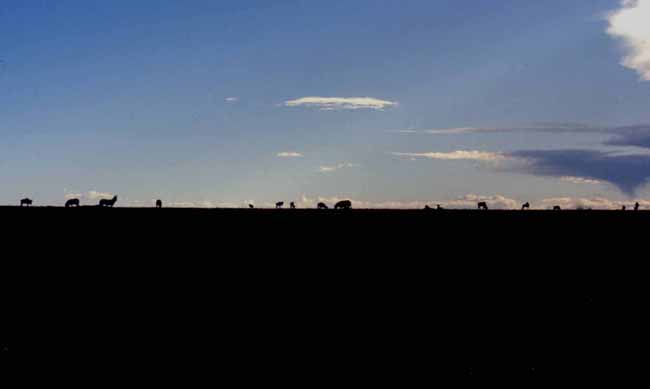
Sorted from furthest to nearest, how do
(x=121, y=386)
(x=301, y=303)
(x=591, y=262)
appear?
(x=591, y=262) → (x=301, y=303) → (x=121, y=386)

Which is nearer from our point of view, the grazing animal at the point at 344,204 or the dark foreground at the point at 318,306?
the dark foreground at the point at 318,306

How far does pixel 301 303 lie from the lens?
63.8 ft

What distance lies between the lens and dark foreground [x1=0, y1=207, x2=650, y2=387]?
47.5 feet

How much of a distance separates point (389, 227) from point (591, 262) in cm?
1248

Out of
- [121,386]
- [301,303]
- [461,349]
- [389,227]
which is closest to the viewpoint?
[121,386]

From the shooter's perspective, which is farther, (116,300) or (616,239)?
(616,239)

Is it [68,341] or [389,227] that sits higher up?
[389,227]

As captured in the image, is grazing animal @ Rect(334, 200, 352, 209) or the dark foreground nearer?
the dark foreground

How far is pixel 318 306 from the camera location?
1906 centimetres

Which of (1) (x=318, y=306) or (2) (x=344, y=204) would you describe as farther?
(2) (x=344, y=204)

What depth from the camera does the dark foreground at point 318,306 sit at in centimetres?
1449

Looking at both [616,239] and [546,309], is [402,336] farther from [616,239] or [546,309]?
[616,239]

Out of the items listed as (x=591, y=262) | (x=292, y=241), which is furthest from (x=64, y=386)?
(x=591, y=262)

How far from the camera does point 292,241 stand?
3044 centimetres
